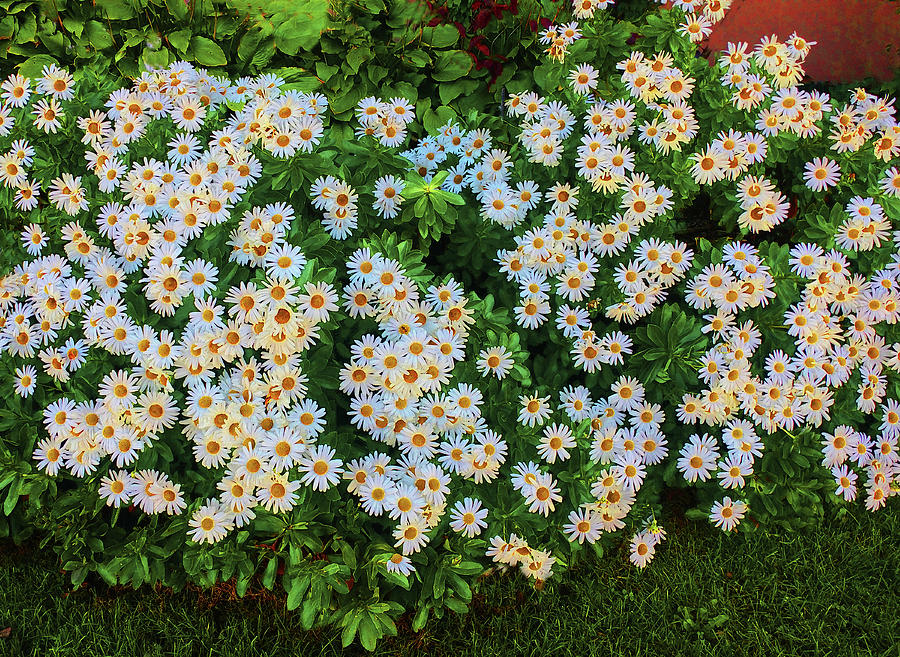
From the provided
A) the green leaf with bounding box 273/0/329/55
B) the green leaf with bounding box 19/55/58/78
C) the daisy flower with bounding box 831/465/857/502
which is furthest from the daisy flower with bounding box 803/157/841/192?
the green leaf with bounding box 19/55/58/78

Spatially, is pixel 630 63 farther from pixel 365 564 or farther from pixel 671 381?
pixel 365 564

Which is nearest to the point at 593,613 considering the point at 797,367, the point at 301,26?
the point at 797,367

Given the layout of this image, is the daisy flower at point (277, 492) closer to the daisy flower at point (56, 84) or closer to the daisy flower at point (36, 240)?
the daisy flower at point (36, 240)

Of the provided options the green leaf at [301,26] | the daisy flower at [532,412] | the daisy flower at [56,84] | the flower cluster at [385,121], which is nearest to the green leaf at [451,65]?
the green leaf at [301,26]

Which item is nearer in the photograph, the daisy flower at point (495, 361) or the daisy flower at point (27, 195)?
the daisy flower at point (495, 361)

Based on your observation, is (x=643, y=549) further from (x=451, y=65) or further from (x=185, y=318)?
(x=451, y=65)

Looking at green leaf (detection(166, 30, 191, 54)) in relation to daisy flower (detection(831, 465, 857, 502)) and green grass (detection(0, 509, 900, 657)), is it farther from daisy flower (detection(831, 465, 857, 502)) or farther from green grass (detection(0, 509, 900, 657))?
daisy flower (detection(831, 465, 857, 502))

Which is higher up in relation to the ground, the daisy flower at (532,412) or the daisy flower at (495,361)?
the daisy flower at (495,361)

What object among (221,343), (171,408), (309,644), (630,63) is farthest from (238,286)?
(630,63)
